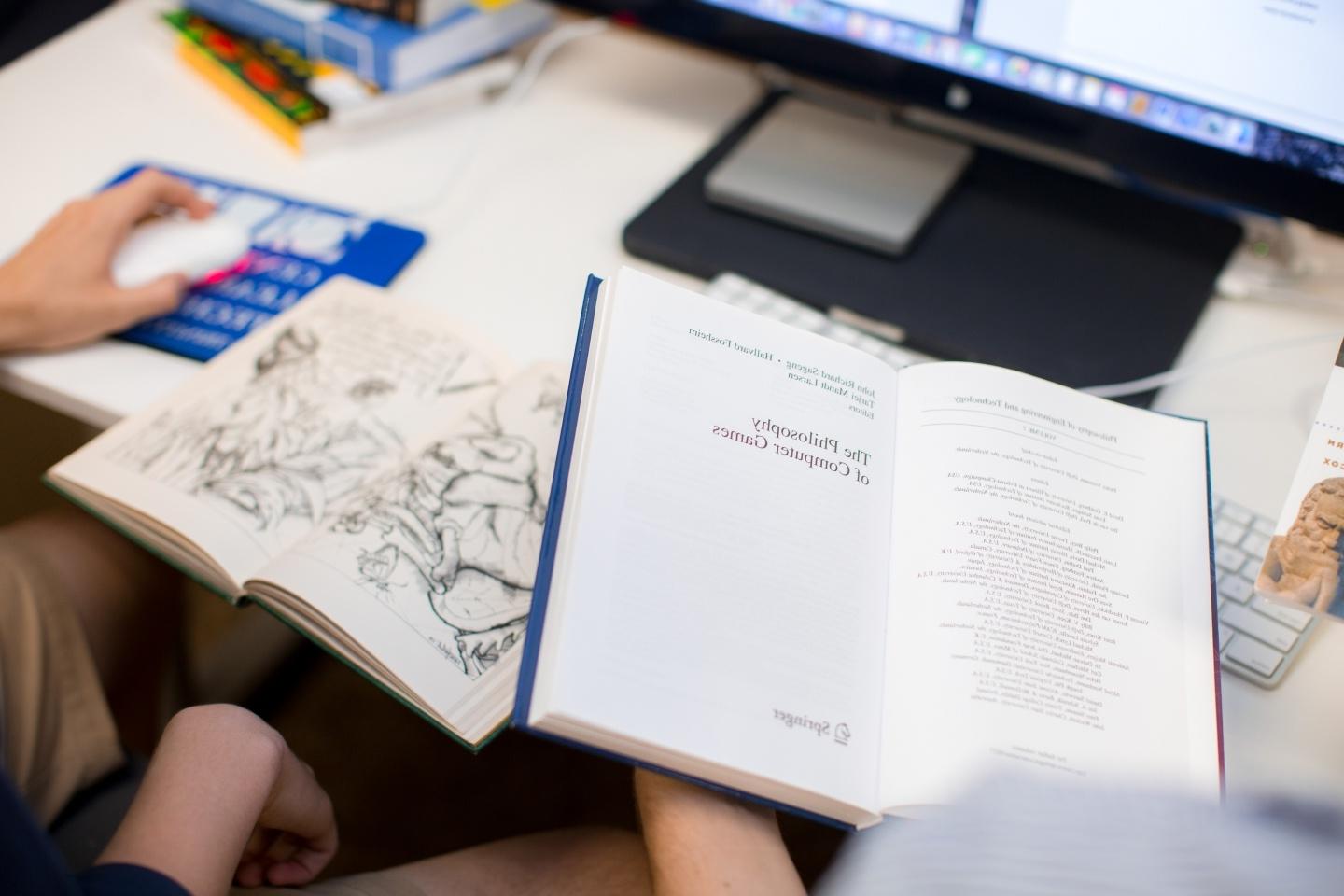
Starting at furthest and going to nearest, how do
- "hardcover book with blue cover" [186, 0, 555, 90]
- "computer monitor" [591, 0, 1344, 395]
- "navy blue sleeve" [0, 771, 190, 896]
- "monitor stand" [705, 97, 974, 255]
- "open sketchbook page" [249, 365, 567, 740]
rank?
"hardcover book with blue cover" [186, 0, 555, 90] → "monitor stand" [705, 97, 974, 255] → "computer monitor" [591, 0, 1344, 395] → "open sketchbook page" [249, 365, 567, 740] → "navy blue sleeve" [0, 771, 190, 896]

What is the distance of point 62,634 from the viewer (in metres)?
0.73

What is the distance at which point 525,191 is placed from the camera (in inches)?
35.4

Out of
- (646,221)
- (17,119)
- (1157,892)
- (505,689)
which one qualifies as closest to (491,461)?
(505,689)

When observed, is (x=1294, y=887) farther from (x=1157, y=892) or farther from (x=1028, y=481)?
(x=1028, y=481)

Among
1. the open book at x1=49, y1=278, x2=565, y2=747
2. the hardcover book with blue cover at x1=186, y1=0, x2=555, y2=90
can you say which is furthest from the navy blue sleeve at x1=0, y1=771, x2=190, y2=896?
the hardcover book with blue cover at x1=186, y1=0, x2=555, y2=90

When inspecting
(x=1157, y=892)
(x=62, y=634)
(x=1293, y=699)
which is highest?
(x=1157, y=892)

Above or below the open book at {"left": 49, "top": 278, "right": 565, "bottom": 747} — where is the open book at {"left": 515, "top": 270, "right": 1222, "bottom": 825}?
above

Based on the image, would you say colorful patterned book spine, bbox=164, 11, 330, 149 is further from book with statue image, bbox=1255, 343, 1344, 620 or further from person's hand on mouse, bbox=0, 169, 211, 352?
book with statue image, bbox=1255, 343, 1344, 620

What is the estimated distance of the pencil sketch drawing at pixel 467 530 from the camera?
0.59 metres

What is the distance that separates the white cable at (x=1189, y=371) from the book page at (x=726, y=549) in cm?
21

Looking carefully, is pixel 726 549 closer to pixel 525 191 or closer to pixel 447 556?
pixel 447 556

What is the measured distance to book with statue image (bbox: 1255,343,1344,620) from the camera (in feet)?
1.71

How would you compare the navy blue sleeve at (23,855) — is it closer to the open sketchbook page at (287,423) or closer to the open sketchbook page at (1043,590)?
the open sketchbook page at (287,423)

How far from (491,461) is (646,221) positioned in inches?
10.9
